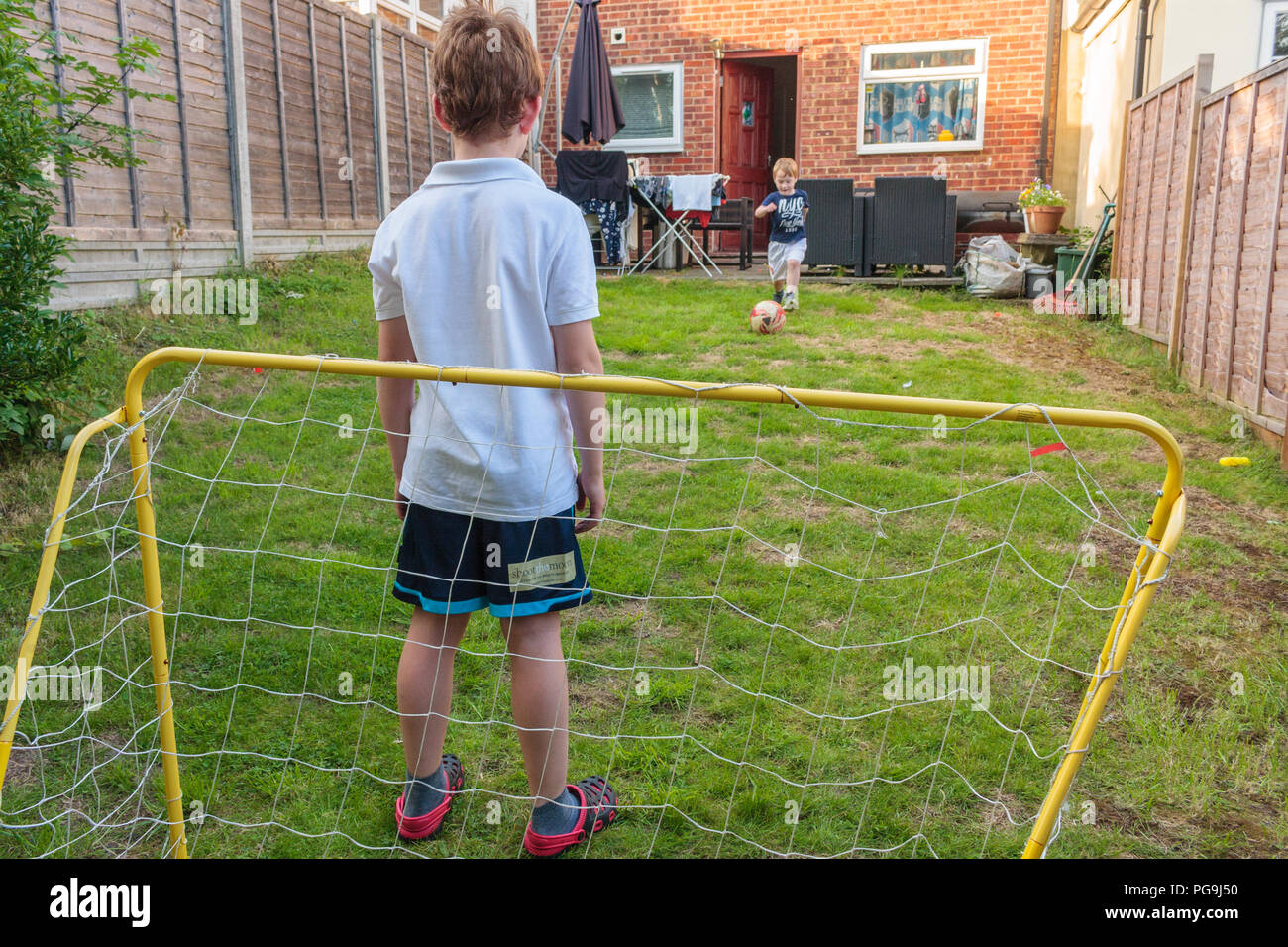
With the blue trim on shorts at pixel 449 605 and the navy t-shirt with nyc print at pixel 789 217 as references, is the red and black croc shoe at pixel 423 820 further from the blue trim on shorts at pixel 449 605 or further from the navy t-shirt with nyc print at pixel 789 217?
the navy t-shirt with nyc print at pixel 789 217

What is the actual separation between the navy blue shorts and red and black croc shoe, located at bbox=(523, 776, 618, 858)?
52cm

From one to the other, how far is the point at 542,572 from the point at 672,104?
1206cm

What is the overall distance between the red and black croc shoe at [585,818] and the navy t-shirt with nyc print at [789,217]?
691 cm

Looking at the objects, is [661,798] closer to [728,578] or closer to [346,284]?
[728,578]

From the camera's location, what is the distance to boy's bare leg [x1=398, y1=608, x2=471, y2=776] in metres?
2.03

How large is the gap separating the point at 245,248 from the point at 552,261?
6257 millimetres

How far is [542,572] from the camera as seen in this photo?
1.92 meters

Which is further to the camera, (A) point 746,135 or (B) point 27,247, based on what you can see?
(A) point 746,135

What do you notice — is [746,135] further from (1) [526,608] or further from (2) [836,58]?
(1) [526,608]

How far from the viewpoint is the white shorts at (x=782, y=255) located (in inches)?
332

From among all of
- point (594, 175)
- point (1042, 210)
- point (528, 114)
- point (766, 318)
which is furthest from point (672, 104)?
point (528, 114)

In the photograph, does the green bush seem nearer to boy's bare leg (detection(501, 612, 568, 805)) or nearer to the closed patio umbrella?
boy's bare leg (detection(501, 612, 568, 805))

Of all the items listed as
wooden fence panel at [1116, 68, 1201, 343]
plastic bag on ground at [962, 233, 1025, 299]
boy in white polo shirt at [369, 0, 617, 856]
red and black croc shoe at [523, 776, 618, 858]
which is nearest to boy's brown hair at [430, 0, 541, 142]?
boy in white polo shirt at [369, 0, 617, 856]
